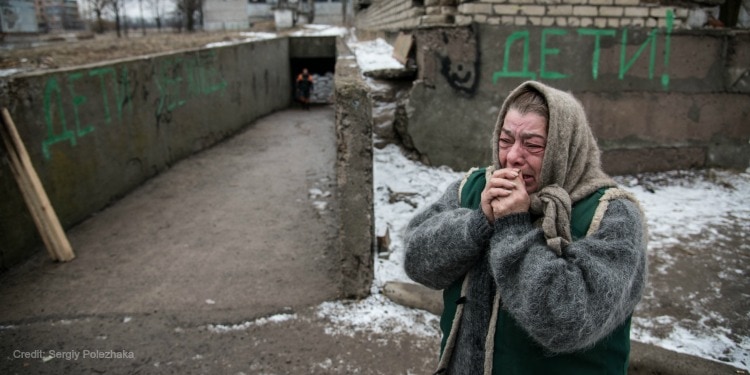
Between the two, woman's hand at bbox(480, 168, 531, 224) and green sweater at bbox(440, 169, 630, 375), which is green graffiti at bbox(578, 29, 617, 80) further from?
woman's hand at bbox(480, 168, 531, 224)

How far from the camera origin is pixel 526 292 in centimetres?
137

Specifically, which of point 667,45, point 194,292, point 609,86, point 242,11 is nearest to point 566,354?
point 194,292

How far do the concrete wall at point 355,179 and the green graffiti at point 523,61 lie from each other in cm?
301

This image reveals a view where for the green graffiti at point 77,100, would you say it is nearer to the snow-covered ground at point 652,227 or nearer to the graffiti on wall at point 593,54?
the snow-covered ground at point 652,227

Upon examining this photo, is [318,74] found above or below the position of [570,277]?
above

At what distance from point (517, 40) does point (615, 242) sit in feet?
16.7

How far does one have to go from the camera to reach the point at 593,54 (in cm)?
611

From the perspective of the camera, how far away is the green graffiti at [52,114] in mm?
4957

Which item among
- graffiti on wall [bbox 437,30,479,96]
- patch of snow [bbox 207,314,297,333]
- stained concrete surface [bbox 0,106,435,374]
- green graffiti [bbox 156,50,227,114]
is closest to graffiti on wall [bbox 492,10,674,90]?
graffiti on wall [bbox 437,30,479,96]

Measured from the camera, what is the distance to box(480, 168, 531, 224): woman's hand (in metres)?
1.45

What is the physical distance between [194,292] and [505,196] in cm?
333

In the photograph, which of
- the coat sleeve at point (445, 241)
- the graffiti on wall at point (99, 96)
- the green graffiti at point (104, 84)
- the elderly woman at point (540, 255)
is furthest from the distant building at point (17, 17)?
the elderly woman at point (540, 255)

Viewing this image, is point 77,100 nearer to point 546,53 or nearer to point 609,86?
point 546,53

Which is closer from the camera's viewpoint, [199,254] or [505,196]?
[505,196]
